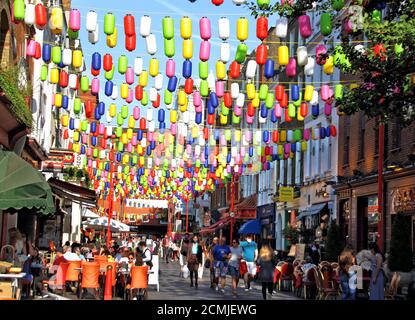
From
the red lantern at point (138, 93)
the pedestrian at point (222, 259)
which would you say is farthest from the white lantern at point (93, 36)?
the pedestrian at point (222, 259)

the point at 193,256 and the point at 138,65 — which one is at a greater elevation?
the point at 138,65

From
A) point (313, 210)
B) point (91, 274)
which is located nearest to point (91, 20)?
point (91, 274)

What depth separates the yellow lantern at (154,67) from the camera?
79.1ft

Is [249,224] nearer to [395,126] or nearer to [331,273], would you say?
[395,126]

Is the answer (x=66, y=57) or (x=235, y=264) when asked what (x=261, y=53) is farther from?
(x=235, y=264)

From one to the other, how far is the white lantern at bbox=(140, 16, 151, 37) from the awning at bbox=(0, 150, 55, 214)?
6.73 metres

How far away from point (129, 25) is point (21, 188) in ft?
23.4

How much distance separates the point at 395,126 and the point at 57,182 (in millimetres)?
12923

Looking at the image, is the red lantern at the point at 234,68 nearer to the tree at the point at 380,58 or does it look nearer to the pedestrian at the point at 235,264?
the pedestrian at the point at 235,264

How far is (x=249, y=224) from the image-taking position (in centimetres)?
5625

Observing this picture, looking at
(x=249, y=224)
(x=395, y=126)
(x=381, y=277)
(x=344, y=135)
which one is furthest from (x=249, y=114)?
(x=249, y=224)

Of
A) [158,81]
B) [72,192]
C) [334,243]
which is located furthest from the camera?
[72,192]

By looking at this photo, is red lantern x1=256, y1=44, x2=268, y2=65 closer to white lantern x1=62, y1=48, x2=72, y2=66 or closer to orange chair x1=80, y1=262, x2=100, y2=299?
white lantern x1=62, y1=48, x2=72, y2=66

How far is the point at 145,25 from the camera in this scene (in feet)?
69.7
